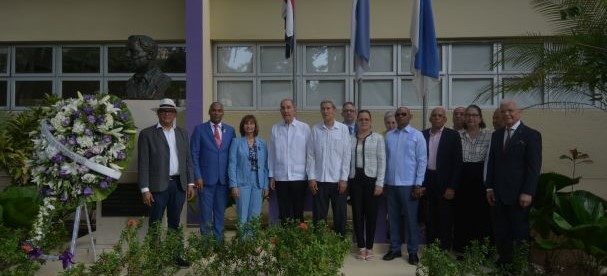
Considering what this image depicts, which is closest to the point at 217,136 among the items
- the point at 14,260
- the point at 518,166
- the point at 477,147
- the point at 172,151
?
the point at 172,151

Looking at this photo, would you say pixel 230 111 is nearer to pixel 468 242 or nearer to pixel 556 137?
pixel 468 242

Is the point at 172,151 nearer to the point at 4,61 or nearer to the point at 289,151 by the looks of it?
the point at 289,151

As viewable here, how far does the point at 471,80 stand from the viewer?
942 centimetres

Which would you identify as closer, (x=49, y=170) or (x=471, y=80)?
(x=49, y=170)

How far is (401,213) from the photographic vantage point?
5934 millimetres

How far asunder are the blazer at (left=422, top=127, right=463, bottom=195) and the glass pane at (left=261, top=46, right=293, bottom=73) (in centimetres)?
428

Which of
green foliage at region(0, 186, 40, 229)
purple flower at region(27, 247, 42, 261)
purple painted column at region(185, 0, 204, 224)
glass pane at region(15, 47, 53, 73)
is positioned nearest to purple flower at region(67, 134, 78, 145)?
green foliage at region(0, 186, 40, 229)

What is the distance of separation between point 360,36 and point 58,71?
18.9 ft

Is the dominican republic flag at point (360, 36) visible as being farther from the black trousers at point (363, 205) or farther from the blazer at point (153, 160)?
the blazer at point (153, 160)

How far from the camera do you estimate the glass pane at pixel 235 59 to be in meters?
9.48

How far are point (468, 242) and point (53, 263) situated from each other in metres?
4.41

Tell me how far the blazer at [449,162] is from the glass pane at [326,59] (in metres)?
3.98

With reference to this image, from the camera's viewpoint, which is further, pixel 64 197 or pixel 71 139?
Answer: pixel 64 197

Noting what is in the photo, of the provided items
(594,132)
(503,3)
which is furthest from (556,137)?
(503,3)
